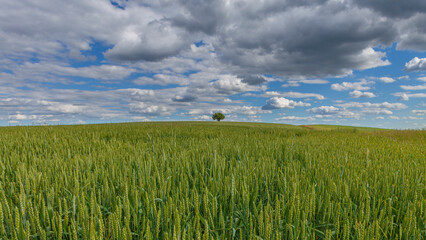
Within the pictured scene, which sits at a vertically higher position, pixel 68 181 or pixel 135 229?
pixel 68 181

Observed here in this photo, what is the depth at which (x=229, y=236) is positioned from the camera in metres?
1.69

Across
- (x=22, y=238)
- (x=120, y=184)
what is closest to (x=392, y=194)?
(x=120, y=184)

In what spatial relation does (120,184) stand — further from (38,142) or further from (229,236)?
(38,142)

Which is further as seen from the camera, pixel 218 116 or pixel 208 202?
pixel 218 116

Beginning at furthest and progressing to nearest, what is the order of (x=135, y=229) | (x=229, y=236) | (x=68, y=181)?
(x=68, y=181) → (x=135, y=229) → (x=229, y=236)

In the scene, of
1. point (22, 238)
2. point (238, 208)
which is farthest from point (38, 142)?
point (238, 208)

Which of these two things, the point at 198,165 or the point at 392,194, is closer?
the point at 392,194

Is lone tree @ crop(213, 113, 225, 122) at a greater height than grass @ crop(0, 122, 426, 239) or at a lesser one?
greater

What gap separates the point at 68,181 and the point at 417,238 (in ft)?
11.0

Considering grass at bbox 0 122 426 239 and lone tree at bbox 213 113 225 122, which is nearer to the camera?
grass at bbox 0 122 426 239

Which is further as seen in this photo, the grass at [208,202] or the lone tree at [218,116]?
the lone tree at [218,116]

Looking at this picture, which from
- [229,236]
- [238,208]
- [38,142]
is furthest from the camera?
[38,142]

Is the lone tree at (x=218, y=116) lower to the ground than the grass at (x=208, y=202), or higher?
higher

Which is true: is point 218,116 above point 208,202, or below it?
A: above
